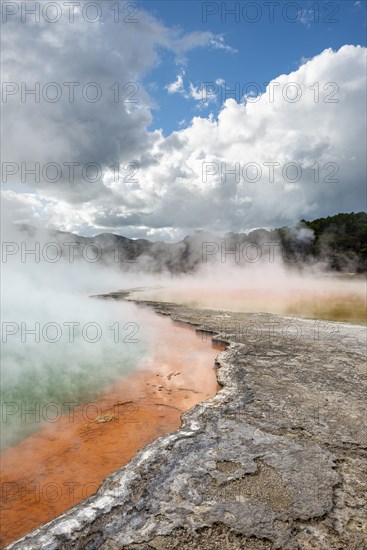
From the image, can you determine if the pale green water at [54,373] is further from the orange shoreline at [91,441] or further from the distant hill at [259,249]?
the distant hill at [259,249]

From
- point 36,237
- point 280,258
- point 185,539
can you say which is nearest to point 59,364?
point 185,539

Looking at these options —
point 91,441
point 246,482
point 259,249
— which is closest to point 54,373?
point 91,441

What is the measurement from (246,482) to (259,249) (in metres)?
36.2

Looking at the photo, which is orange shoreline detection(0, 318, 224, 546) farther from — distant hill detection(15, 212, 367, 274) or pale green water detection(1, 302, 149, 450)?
distant hill detection(15, 212, 367, 274)

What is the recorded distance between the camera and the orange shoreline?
305 cm

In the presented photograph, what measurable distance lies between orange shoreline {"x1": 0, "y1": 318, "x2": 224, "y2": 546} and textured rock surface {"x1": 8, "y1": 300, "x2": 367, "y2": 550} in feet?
1.84

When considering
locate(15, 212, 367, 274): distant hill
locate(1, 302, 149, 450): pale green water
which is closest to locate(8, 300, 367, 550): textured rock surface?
locate(1, 302, 149, 450): pale green water

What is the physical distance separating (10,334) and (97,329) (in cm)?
205

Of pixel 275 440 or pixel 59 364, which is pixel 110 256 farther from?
pixel 275 440

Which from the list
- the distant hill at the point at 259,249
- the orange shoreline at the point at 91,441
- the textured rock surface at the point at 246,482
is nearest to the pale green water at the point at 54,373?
the orange shoreline at the point at 91,441

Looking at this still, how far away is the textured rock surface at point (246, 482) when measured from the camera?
2238mm

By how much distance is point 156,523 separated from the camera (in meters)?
2.33

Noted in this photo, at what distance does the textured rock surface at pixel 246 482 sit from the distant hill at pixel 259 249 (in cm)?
2674

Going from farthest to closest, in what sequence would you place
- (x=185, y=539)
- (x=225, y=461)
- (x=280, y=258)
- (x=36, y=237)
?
(x=280, y=258) → (x=36, y=237) → (x=225, y=461) → (x=185, y=539)
